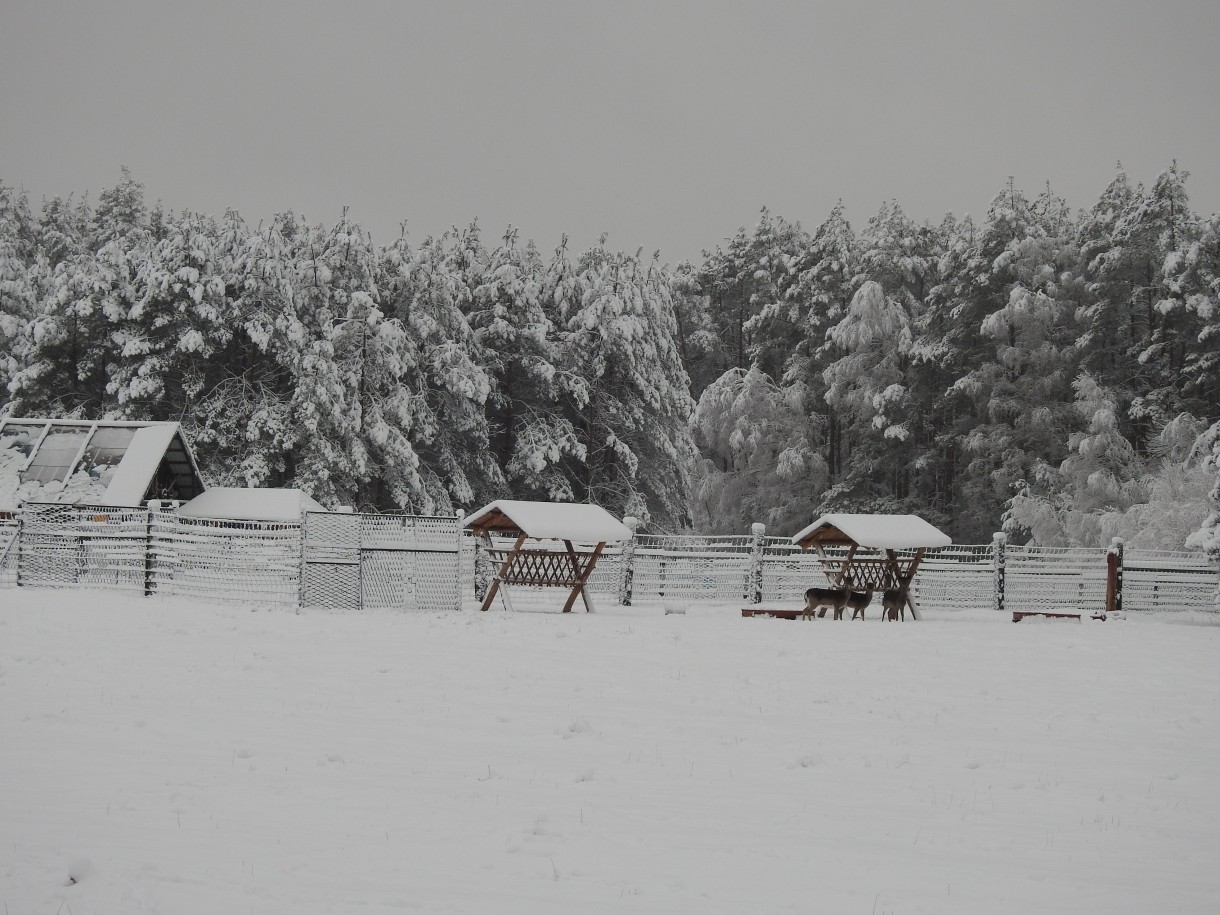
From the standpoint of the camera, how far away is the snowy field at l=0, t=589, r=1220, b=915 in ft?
15.0

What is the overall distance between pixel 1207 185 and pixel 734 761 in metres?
40.0

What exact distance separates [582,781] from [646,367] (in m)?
34.2

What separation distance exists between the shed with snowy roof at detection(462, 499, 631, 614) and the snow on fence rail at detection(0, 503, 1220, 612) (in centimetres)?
62

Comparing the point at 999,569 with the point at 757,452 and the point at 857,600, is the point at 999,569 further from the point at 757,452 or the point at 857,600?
the point at 757,452

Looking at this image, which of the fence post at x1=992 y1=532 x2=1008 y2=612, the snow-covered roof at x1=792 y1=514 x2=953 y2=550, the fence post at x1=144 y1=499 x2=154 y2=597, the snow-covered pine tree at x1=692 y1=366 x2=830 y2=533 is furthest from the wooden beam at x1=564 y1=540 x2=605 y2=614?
the snow-covered pine tree at x1=692 y1=366 x2=830 y2=533

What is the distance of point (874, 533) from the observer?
18.9 m

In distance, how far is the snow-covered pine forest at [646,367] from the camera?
113ft

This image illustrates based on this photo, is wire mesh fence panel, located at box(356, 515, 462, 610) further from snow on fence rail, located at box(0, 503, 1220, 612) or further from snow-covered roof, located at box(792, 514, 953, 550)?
snow-covered roof, located at box(792, 514, 953, 550)

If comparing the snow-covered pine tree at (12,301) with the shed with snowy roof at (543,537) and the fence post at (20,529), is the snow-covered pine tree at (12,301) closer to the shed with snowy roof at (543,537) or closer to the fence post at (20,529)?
the fence post at (20,529)

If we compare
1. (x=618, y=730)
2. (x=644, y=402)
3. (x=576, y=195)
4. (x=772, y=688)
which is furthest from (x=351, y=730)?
(x=576, y=195)

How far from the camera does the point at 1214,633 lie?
58.9 feet

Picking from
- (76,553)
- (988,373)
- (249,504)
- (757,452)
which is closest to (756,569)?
(76,553)

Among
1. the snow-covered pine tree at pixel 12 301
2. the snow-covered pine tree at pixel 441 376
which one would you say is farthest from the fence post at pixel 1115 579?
the snow-covered pine tree at pixel 12 301

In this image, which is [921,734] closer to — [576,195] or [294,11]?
[576,195]
